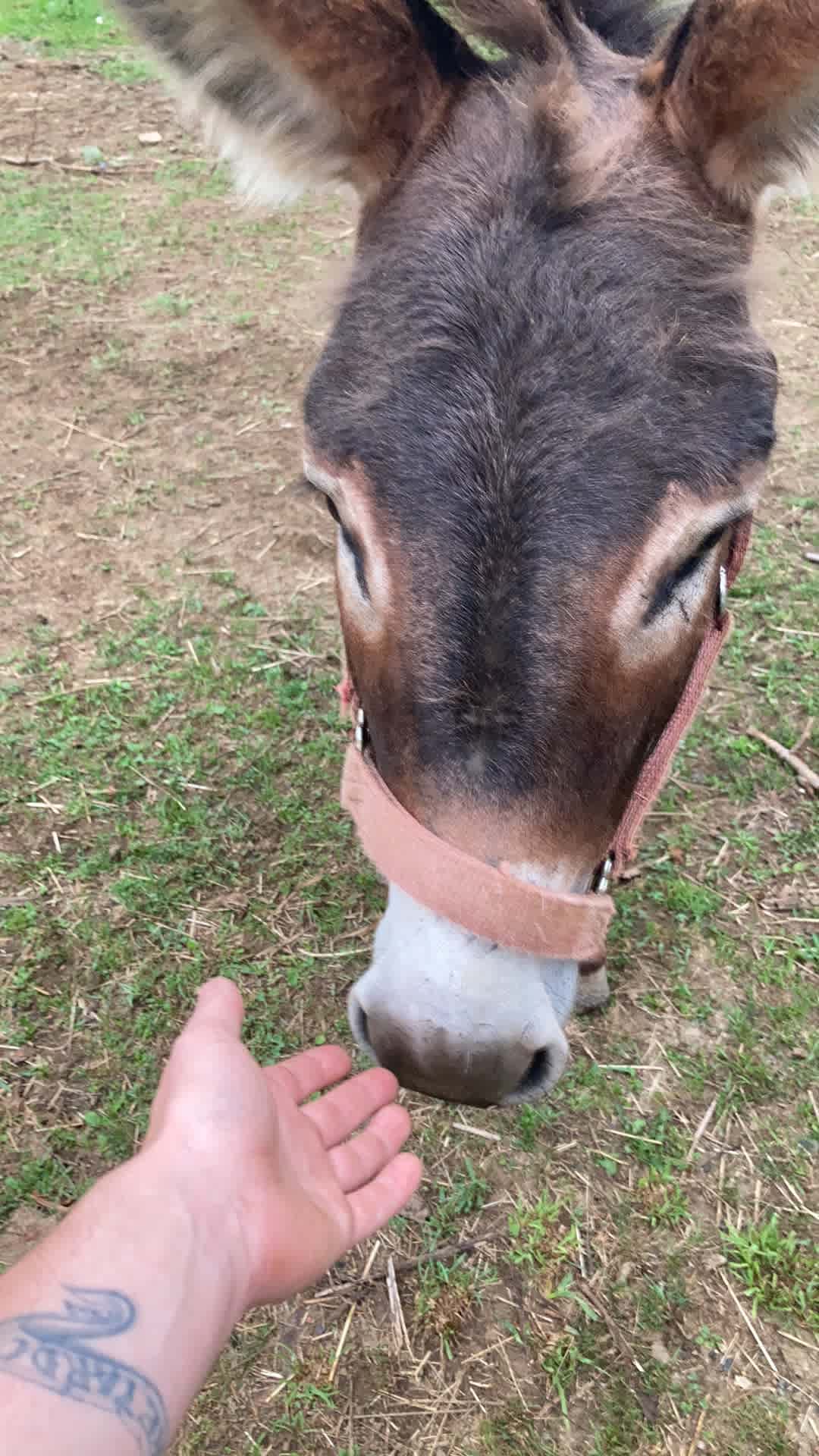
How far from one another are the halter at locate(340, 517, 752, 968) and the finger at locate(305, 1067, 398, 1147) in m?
0.73

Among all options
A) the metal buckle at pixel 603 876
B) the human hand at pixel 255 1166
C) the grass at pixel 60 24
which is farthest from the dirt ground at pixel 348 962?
the grass at pixel 60 24

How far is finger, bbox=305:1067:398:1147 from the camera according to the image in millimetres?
2217

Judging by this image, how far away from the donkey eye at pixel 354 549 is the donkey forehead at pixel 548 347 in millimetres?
148

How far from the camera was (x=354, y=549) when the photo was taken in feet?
6.03

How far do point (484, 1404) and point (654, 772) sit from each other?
170 cm

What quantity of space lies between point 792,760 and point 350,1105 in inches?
94.5

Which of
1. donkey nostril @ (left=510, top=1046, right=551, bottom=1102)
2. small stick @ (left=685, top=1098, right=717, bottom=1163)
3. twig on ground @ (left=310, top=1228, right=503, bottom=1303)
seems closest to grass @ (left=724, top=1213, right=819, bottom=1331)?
small stick @ (left=685, top=1098, right=717, bottom=1163)

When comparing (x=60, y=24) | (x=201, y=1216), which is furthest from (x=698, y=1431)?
(x=60, y=24)

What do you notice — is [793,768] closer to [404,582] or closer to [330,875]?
[330,875]

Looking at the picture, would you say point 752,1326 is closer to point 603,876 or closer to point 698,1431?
point 698,1431

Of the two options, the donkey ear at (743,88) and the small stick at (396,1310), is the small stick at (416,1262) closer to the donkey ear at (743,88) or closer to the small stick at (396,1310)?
the small stick at (396,1310)

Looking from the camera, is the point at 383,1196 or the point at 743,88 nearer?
the point at 743,88

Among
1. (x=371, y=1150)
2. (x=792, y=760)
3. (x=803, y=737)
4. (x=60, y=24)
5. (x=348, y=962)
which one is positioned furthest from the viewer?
(x=60, y=24)

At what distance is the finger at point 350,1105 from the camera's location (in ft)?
7.27
